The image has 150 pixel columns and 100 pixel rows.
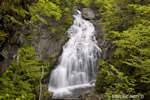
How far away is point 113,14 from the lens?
25.3 feet

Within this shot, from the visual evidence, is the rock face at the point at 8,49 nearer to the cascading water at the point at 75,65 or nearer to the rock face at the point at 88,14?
the cascading water at the point at 75,65

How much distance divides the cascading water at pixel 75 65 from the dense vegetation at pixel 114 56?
3.62 metres

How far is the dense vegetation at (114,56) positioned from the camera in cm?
356

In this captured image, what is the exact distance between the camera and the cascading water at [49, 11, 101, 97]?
10.6 meters

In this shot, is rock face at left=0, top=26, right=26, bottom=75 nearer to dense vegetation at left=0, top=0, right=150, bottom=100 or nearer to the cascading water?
dense vegetation at left=0, top=0, right=150, bottom=100

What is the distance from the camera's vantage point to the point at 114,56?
628 centimetres

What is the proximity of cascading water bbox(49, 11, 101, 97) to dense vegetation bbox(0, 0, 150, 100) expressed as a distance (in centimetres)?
362

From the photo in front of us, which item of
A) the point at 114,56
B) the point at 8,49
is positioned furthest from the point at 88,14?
the point at 8,49

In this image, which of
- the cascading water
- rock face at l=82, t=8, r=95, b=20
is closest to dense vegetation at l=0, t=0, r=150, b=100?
the cascading water

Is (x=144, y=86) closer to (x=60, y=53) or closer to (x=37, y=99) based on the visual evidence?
(x=37, y=99)

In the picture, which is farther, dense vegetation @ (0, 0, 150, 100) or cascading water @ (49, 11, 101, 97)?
cascading water @ (49, 11, 101, 97)

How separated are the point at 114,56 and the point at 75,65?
253 inches

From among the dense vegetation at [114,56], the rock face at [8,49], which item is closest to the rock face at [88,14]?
the dense vegetation at [114,56]

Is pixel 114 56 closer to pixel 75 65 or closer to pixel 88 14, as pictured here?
pixel 75 65
